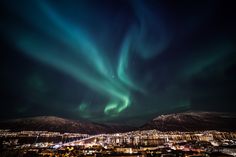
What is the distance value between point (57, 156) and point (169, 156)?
70.6 ft

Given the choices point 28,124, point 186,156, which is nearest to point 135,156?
point 186,156

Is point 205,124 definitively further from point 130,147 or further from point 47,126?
point 47,126

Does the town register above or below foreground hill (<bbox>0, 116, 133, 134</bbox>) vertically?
below

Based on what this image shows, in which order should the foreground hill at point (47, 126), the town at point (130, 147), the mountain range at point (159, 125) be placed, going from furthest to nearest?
the foreground hill at point (47, 126) → the mountain range at point (159, 125) → the town at point (130, 147)

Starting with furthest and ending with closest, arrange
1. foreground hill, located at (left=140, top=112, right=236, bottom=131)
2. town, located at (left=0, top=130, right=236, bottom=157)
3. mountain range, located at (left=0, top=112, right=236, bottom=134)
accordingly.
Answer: mountain range, located at (left=0, top=112, right=236, bottom=134) < foreground hill, located at (left=140, top=112, right=236, bottom=131) < town, located at (left=0, top=130, right=236, bottom=157)

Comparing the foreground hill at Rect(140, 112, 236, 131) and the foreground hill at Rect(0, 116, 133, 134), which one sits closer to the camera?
the foreground hill at Rect(140, 112, 236, 131)

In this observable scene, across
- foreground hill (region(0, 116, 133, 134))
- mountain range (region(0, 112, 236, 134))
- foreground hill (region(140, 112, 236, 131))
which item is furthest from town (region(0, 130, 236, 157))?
foreground hill (region(0, 116, 133, 134))

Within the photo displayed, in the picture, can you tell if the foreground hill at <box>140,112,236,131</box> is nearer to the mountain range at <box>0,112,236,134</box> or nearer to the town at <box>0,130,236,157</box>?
the mountain range at <box>0,112,236,134</box>

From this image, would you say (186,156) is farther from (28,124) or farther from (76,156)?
(28,124)

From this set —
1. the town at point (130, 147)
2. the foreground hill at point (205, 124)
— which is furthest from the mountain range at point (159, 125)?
the town at point (130, 147)

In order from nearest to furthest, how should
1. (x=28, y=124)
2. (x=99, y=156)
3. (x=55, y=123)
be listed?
(x=99, y=156)
(x=28, y=124)
(x=55, y=123)

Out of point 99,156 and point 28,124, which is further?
point 28,124

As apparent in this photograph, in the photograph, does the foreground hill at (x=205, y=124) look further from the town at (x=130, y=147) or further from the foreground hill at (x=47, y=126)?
the town at (x=130, y=147)

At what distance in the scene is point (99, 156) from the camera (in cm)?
3184
